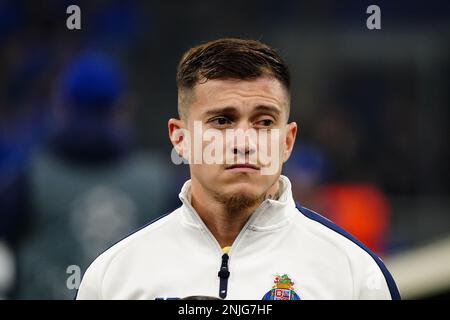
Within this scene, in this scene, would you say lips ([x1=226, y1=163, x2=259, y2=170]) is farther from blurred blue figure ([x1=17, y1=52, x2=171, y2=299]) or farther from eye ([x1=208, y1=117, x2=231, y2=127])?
blurred blue figure ([x1=17, y1=52, x2=171, y2=299])

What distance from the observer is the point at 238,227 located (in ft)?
11.0

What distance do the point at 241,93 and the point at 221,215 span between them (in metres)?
0.42

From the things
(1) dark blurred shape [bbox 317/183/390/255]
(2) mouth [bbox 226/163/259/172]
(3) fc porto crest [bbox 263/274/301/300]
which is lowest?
(1) dark blurred shape [bbox 317/183/390/255]

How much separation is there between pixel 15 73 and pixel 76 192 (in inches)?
221

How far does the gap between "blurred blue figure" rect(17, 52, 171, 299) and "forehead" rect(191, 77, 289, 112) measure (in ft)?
5.55

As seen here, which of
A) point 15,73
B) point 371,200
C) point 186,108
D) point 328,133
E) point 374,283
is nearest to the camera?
point 374,283

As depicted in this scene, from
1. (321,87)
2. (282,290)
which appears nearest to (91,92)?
(282,290)

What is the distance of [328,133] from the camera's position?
9.42 metres

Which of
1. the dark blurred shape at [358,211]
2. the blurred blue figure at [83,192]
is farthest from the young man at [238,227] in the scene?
the dark blurred shape at [358,211]

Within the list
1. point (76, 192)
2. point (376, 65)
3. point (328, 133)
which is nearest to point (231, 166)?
point (76, 192)

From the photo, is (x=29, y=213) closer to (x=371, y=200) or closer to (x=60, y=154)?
(x=60, y=154)

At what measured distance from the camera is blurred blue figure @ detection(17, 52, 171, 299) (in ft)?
16.1

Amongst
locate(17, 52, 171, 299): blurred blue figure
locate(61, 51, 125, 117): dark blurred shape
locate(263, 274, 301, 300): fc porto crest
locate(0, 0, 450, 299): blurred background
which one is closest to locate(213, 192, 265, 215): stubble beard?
locate(263, 274, 301, 300): fc porto crest

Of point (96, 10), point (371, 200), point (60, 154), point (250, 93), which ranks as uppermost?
point (96, 10)
